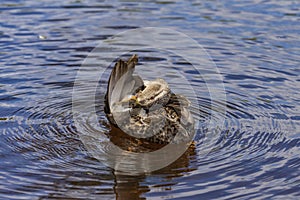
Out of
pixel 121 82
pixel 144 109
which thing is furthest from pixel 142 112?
pixel 121 82

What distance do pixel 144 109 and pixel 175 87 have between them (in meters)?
1.91

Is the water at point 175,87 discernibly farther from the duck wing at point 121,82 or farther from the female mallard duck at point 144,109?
the duck wing at point 121,82

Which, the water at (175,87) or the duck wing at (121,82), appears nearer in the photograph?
the water at (175,87)

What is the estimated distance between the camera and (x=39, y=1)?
14281mm

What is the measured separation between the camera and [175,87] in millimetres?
9484

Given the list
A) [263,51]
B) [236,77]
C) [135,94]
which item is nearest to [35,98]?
[135,94]

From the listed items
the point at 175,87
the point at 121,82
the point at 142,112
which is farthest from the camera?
the point at 175,87

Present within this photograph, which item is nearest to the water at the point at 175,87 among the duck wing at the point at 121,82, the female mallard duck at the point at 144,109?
the female mallard duck at the point at 144,109

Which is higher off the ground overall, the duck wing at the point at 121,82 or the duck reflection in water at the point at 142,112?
the duck wing at the point at 121,82

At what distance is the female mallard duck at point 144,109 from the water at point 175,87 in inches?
14.1

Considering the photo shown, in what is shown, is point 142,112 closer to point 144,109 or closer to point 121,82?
point 144,109

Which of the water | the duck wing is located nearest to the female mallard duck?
the duck wing

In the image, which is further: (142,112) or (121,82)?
(142,112)

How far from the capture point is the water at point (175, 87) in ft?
21.1
